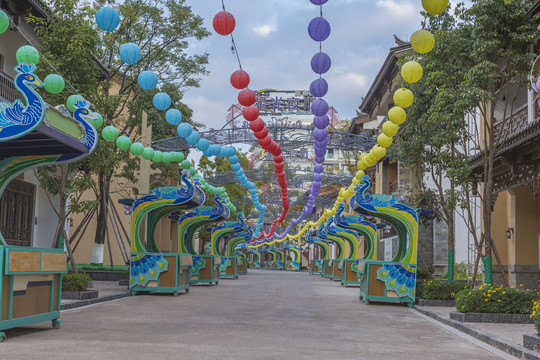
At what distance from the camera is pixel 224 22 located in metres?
10.1

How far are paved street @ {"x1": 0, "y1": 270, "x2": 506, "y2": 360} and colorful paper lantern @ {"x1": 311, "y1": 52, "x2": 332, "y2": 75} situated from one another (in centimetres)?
457

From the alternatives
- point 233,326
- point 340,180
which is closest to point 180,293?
point 233,326

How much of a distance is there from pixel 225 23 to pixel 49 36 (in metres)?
10.0

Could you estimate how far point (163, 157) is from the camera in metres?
18.1

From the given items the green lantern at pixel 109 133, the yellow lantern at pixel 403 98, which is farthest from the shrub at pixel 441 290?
the green lantern at pixel 109 133

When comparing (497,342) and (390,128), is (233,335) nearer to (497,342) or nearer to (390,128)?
(497,342)

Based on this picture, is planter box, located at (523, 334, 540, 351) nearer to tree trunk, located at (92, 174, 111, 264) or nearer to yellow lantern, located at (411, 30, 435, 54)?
yellow lantern, located at (411, 30, 435, 54)

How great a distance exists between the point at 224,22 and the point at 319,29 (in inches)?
58.2

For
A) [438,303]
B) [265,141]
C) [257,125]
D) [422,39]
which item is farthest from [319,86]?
[438,303]

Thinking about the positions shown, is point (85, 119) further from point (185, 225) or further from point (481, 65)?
point (185, 225)

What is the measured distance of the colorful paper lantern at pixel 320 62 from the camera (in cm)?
1124

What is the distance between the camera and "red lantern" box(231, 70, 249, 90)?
1234 centimetres

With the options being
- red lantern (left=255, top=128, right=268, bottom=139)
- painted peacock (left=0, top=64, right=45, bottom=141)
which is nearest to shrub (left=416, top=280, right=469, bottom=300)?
red lantern (left=255, top=128, right=268, bottom=139)

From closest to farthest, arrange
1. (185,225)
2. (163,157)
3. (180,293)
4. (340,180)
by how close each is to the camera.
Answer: (163,157), (180,293), (185,225), (340,180)
